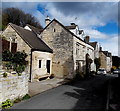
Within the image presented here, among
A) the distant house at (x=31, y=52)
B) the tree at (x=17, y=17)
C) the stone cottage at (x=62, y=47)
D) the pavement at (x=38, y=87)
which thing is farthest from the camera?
the tree at (x=17, y=17)

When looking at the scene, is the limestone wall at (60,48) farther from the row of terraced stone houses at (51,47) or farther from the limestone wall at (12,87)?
the limestone wall at (12,87)

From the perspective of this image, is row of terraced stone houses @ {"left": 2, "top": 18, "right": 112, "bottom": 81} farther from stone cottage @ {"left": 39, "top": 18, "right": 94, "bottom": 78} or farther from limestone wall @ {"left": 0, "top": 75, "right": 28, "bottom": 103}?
limestone wall @ {"left": 0, "top": 75, "right": 28, "bottom": 103}

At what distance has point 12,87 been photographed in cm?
923

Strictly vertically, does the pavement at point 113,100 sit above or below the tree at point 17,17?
below

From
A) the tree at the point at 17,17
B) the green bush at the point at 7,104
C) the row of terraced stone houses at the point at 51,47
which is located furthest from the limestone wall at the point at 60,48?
the tree at the point at 17,17

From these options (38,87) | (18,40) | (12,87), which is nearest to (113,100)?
(12,87)

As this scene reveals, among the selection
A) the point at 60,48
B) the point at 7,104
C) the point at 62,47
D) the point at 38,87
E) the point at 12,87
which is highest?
the point at 62,47

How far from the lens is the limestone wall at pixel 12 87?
27.5ft

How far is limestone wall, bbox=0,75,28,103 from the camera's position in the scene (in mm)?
8383

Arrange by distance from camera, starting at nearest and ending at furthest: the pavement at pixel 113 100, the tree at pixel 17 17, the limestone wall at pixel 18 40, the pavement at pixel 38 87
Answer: the pavement at pixel 113 100
the pavement at pixel 38 87
the limestone wall at pixel 18 40
the tree at pixel 17 17

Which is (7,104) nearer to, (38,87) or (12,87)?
(12,87)

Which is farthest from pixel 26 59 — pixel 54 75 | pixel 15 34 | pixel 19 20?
pixel 19 20

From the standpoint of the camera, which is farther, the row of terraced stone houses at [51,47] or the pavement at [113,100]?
the row of terraced stone houses at [51,47]

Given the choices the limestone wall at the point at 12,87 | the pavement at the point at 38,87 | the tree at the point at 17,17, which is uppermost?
the tree at the point at 17,17
